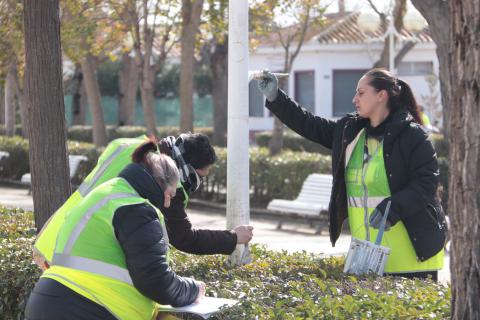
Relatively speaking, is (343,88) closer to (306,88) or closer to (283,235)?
(306,88)

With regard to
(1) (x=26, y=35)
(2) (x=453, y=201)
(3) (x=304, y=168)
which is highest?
(1) (x=26, y=35)

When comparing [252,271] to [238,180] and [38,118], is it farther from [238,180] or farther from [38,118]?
[38,118]

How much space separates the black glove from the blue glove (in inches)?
42.0

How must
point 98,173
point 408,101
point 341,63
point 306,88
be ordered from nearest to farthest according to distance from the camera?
1. point 98,173
2. point 408,101
3. point 341,63
4. point 306,88

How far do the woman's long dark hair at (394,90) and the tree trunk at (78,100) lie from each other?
35.2 meters

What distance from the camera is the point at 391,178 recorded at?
523cm

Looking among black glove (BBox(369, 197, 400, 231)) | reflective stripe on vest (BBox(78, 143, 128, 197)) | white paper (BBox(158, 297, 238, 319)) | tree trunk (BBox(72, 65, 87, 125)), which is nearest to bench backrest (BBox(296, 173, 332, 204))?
black glove (BBox(369, 197, 400, 231))

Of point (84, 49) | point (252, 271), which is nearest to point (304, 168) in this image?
point (84, 49)

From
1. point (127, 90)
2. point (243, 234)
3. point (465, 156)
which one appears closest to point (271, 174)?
point (243, 234)

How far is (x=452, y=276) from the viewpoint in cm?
361

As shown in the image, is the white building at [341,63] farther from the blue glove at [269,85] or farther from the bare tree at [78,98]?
the blue glove at [269,85]

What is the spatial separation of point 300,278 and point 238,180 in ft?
3.48

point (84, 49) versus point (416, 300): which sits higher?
point (84, 49)

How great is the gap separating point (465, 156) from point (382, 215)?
159 cm
